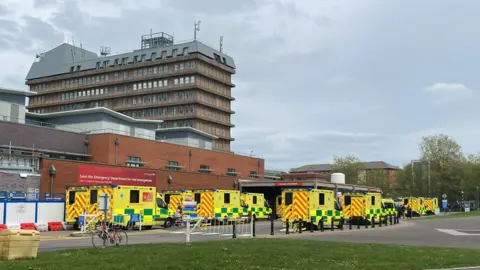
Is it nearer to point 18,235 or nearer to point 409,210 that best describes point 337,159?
point 409,210

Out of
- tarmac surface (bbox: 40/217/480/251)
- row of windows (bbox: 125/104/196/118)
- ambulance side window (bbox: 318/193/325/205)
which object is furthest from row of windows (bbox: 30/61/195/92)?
tarmac surface (bbox: 40/217/480/251)

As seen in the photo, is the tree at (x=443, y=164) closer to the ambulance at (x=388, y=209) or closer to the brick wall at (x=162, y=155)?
the brick wall at (x=162, y=155)

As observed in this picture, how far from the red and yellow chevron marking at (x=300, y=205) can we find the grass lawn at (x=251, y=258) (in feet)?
44.7

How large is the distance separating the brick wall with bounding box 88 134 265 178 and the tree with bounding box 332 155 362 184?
45000 millimetres

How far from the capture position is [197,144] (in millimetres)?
78812

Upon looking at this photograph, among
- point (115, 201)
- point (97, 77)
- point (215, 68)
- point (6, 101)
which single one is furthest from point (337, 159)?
point (115, 201)

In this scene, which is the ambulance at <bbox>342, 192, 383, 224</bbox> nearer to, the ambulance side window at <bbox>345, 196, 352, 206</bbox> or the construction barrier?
the ambulance side window at <bbox>345, 196, 352, 206</bbox>

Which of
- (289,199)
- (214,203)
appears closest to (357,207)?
(289,199)

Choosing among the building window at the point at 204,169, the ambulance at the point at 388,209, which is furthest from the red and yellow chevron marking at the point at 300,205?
the building window at the point at 204,169

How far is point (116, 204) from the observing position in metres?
31.4

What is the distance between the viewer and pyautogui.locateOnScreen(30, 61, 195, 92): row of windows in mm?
112688

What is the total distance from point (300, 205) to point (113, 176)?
842 inches

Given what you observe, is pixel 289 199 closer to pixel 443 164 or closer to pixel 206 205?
pixel 206 205

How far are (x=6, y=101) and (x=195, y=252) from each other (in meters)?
44.5
